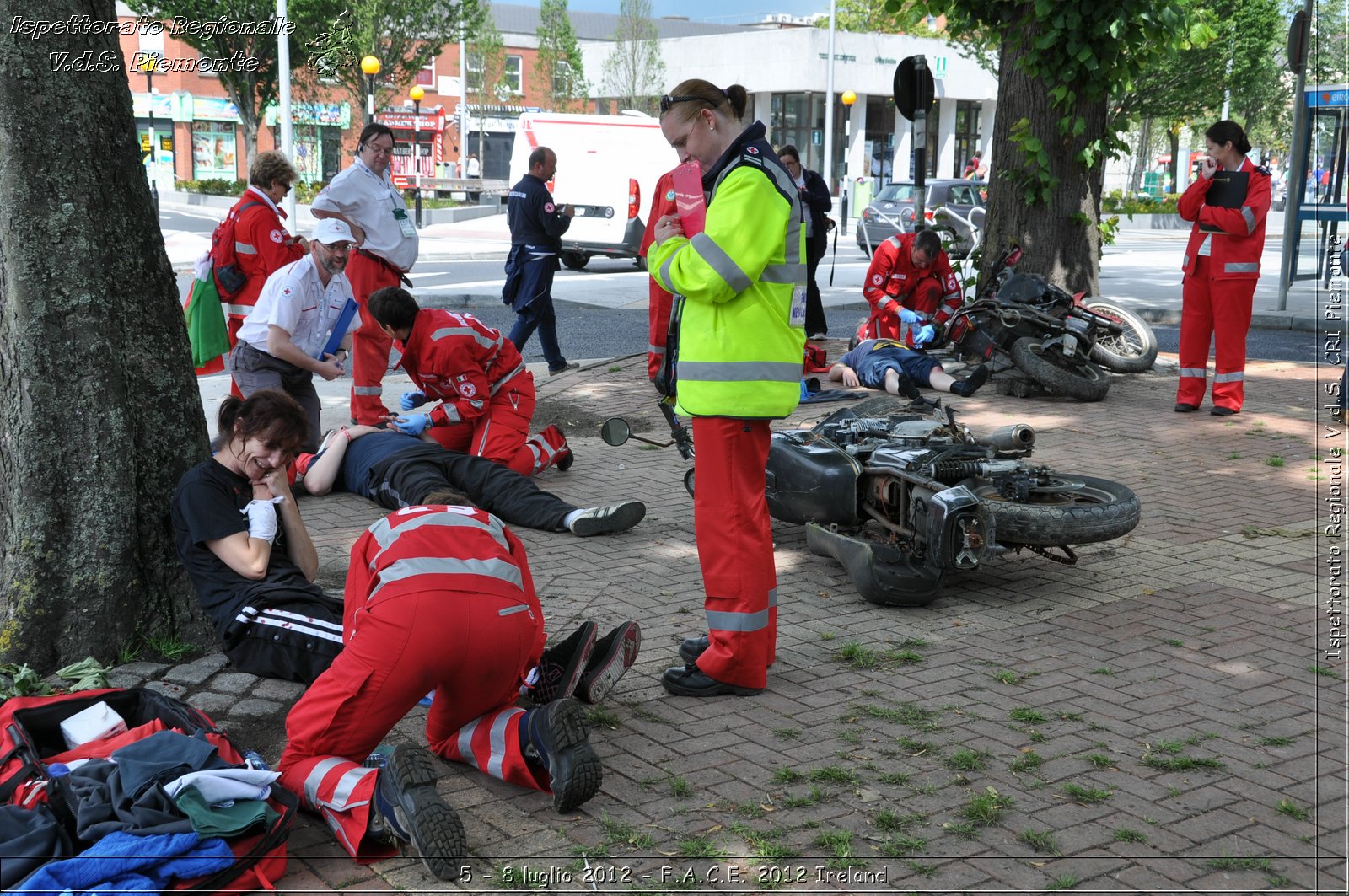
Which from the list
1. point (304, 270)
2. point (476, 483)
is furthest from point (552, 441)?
point (304, 270)

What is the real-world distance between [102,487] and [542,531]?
2.44m

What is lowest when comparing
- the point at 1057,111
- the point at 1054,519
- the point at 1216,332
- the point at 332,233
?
the point at 1054,519

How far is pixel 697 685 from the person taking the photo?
441 cm

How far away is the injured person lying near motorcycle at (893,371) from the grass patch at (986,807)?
6110 mm

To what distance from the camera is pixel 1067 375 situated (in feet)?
32.2

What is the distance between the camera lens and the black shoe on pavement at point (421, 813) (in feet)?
10.3

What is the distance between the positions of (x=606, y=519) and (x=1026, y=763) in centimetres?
295

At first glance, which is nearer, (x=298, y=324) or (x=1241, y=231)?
(x=298, y=324)

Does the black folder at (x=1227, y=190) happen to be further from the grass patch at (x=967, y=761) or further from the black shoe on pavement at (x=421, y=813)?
the black shoe on pavement at (x=421, y=813)

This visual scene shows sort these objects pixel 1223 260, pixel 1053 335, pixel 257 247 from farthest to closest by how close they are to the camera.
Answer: pixel 1053 335 < pixel 1223 260 < pixel 257 247

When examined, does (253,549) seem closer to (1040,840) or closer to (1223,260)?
(1040,840)

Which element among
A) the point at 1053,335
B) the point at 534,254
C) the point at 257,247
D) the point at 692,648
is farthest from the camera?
the point at 534,254

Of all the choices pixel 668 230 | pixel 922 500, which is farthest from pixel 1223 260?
pixel 668 230

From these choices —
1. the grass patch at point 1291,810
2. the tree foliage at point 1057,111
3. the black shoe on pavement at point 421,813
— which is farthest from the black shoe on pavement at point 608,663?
the tree foliage at point 1057,111
